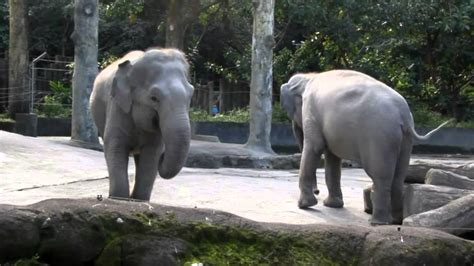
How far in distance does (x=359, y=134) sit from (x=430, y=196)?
896mm

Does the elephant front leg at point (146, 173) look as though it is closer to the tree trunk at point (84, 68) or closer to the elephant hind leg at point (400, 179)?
the elephant hind leg at point (400, 179)

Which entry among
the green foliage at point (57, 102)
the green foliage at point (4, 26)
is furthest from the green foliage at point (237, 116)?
the green foliage at point (4, 26)

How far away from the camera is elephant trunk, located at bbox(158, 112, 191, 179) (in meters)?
7.59

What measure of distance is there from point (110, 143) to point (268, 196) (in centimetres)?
254

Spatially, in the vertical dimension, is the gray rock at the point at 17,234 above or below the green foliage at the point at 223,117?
above

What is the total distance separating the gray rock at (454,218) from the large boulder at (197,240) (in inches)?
63.2

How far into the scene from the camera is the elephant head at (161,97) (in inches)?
300

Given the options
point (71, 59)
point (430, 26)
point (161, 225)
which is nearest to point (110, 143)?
point (161, 225)

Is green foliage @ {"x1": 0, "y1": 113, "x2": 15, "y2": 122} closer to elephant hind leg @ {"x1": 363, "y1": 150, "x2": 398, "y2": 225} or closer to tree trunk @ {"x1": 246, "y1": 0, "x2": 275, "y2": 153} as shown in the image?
tree trunk @ {"x1": 246, "y1": 0, "x2": 275, "y2": 153}

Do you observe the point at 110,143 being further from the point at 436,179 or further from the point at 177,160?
the point at 436,179

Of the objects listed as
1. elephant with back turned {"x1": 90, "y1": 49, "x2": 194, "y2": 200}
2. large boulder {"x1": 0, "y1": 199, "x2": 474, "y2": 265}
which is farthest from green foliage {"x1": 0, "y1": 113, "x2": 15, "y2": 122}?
large boulder {"x1": 0, "y1": 199, "x2": 474, "y2": 265}

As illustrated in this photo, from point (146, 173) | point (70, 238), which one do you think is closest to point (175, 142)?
point (146, 173)

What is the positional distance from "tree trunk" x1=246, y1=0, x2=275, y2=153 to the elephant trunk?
864cm

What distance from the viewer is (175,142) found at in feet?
24.9
